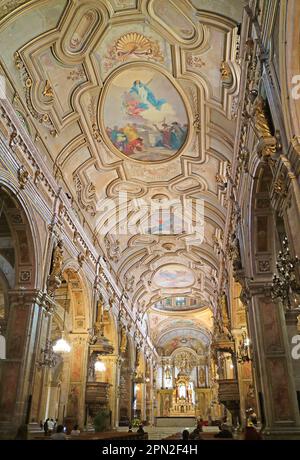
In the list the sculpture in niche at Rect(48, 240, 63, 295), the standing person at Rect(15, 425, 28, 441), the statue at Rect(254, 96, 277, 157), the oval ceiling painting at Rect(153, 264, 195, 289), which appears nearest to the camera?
the statue at Rect(254, 96, 277, 157)

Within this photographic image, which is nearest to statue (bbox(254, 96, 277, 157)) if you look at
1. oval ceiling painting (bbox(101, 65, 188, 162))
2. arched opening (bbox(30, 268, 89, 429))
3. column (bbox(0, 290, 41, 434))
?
oval ceiling painting (bbox(101, 65, 188, 162))

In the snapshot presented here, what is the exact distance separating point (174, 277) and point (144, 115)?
15257mm

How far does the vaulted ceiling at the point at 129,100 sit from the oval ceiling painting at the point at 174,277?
6422 millimetres

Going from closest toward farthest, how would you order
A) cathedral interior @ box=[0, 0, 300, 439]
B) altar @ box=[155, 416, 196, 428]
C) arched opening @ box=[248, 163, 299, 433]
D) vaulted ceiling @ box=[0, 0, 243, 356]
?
cathedral interior @ box=[0, 0, 300, 439]
arched opening @ box=[248, 163, 299, 433]
vaulted ceiling @ box=[0, 0, 243, 356]
altar @ box=[155, 416, 196, 428]

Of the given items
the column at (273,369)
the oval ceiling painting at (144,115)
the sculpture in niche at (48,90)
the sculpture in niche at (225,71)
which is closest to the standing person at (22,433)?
the column at (273,369)

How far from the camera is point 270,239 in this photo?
9891mm

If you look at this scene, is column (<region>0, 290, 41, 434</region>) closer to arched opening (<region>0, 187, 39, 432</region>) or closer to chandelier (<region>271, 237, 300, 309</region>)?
arched opening (<region>0, 187, 39, 432</region>)

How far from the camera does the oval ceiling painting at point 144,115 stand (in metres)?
11.3

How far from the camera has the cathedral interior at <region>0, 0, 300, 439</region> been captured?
725 cm

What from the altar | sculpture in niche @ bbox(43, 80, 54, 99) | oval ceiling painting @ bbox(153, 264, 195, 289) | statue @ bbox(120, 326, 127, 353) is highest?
oval ceiling painting @ bbox(153, 264, 195, 289)

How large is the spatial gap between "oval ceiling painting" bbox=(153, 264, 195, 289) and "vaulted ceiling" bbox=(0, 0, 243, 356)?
21.1 ft

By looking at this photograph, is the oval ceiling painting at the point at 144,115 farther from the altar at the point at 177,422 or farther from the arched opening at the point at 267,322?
the altar at the point at 177,422

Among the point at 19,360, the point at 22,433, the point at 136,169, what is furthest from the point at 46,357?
the point at 136,169

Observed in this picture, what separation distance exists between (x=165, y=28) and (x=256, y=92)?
12.1 feet
